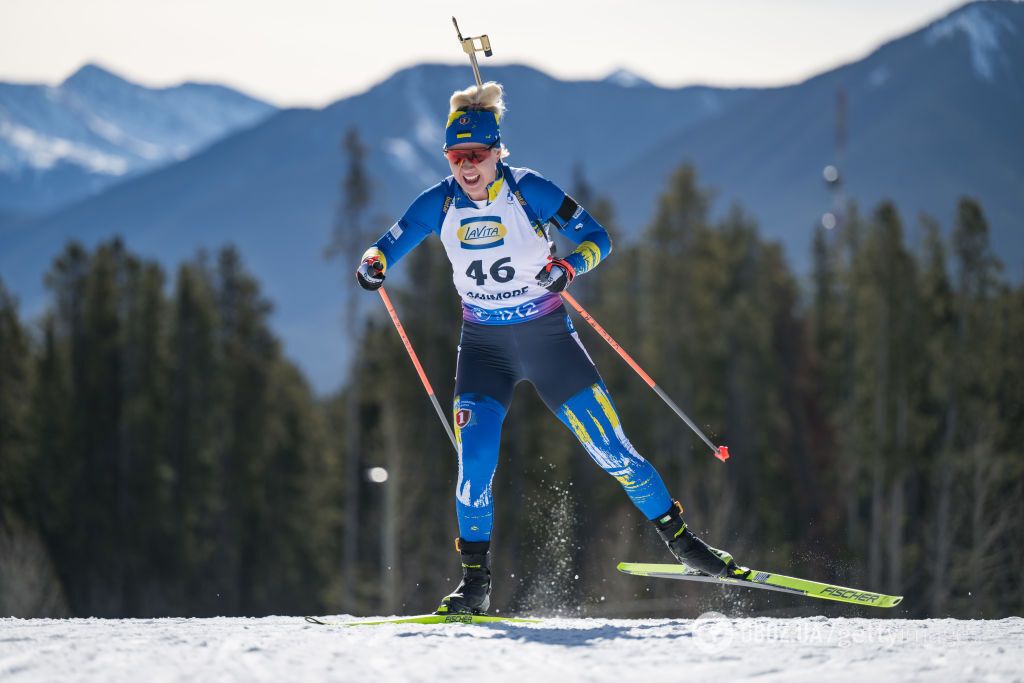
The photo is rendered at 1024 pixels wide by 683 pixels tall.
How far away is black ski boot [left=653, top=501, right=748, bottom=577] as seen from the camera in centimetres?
602

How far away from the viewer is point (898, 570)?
28656 millimetres

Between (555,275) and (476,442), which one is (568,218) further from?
(476,442)

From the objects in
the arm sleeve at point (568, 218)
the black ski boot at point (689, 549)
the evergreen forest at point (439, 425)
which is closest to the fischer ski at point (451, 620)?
the black ski boot at point (689, 549)

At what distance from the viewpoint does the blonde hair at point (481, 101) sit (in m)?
5.86

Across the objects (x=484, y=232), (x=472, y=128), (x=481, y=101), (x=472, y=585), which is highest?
(x=481, y=101)

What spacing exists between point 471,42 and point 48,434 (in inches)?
1269

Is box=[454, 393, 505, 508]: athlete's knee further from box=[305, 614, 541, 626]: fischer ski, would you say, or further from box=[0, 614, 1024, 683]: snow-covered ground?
box=[0, 614, 1024, 683]: snow-covered ground

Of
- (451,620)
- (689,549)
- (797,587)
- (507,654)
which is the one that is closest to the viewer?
(507,654)

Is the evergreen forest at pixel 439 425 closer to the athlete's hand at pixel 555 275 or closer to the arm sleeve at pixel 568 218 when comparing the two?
the arm sleeve at pixel 568 218

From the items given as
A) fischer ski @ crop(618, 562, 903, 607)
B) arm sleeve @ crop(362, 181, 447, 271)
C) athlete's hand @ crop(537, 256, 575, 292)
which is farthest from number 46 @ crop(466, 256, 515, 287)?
fischer ski @ crop(618, 562, 903, 607)

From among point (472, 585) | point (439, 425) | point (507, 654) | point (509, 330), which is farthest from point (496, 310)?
point (439, 425)

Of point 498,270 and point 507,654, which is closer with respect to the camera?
point 507,654

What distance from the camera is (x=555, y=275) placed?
5441 millimetres

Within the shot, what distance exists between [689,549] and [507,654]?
2.05 meters
